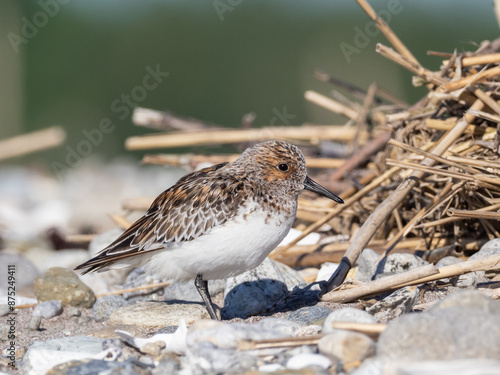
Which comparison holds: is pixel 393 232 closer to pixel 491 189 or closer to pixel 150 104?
pixel 491 189

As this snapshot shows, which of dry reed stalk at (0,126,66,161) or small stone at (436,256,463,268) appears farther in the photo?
dry reed stalk at (0,126,66,161)

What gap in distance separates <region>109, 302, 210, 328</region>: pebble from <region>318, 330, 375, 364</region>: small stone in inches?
65.1

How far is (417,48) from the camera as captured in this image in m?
16.1

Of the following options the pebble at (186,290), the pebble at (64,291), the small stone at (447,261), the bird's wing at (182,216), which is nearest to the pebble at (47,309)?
the pebble at (64,291)

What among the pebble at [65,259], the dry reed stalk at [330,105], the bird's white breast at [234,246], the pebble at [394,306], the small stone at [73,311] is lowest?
the pebble at [65,259]

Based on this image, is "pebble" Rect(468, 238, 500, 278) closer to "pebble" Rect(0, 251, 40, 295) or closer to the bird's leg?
the bird's leg

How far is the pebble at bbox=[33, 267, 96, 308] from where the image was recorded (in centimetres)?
532

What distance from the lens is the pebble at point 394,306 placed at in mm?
3951

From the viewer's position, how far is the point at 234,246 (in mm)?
4215

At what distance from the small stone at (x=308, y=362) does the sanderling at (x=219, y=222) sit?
3.90 ft

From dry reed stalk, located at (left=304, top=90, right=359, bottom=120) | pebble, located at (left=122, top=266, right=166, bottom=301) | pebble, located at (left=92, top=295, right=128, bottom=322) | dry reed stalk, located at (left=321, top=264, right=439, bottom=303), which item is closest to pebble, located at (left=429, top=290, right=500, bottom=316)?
dry reed stalk, located at (left=321, top=264, right=439, bottom=303)

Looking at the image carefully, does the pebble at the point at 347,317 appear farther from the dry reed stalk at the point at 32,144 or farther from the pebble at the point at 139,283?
the dry reed stalk at the point at 32,144

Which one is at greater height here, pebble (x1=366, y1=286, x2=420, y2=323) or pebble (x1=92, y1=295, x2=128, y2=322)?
pebble (x1=366, y1=286, x2=420, y2=323)

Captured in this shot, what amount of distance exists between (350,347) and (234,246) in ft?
4.36
